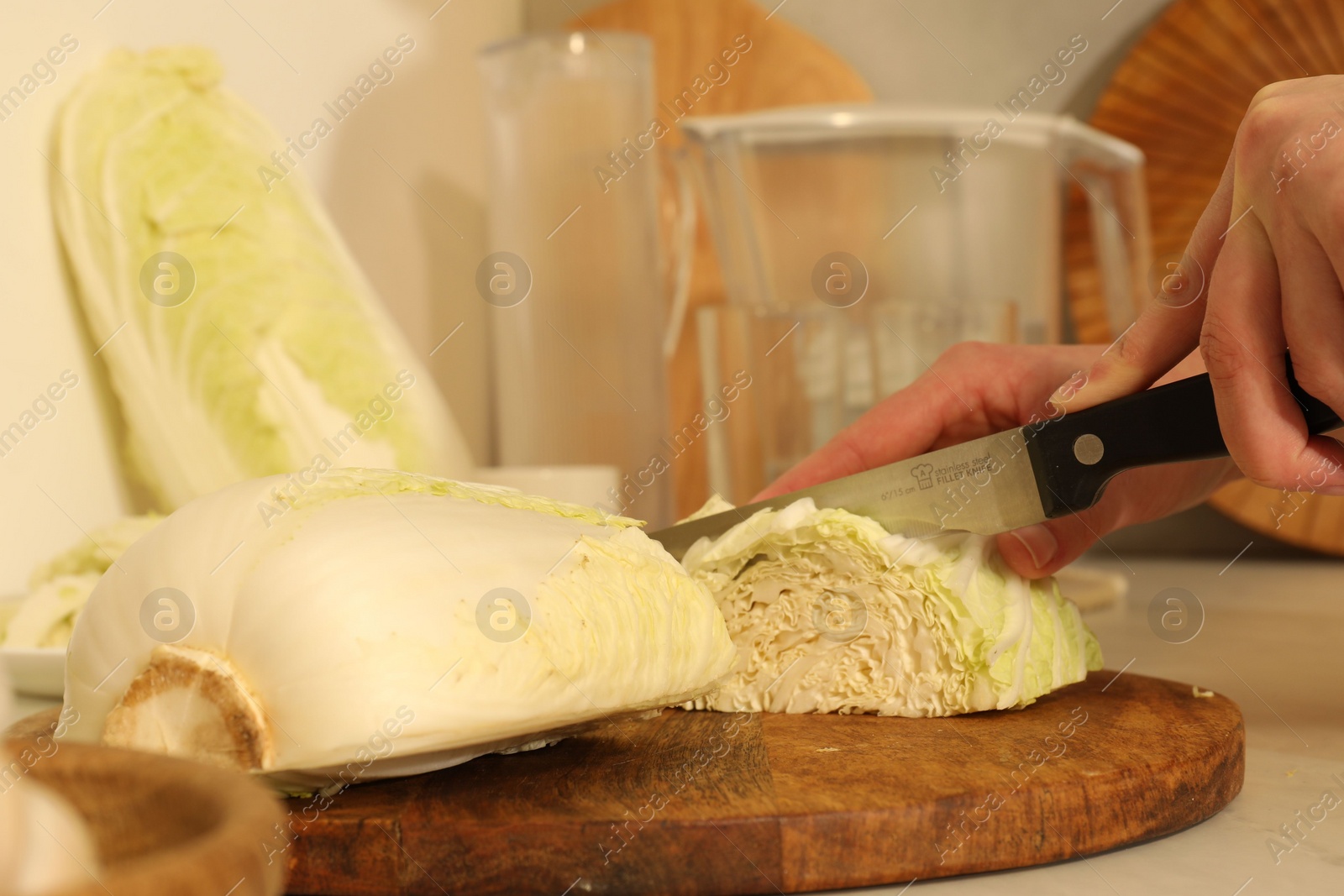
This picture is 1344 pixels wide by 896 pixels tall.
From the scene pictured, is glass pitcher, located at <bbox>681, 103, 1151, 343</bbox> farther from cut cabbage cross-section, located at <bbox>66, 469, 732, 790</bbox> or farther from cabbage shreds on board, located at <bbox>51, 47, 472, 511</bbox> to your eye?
cut cabbage cross-section, located at <bbox>66, 469, 732, 790</bbox>

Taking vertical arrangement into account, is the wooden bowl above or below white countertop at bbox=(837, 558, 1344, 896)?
above

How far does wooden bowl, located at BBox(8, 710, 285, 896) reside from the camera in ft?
1.26

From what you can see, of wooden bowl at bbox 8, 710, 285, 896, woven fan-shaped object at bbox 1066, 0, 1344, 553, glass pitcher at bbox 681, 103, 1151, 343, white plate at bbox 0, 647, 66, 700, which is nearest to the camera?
wooden bowl at bbox 8, 710, 285, 896

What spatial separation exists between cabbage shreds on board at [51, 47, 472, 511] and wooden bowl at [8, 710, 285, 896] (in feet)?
3.61

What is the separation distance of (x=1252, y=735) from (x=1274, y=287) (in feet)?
1.79

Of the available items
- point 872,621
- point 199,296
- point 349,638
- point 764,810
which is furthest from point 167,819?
point 199,296

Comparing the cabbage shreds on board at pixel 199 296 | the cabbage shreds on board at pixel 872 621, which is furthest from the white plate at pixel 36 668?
the cabbage shreds on board at pixel 872 621

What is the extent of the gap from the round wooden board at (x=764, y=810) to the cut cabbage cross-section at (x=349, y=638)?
5 cm

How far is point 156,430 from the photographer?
1.57m

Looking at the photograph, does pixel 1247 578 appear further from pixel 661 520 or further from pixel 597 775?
pixel 597 775

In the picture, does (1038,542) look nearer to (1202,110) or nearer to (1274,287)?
(1274,287)

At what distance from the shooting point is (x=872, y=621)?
115cm

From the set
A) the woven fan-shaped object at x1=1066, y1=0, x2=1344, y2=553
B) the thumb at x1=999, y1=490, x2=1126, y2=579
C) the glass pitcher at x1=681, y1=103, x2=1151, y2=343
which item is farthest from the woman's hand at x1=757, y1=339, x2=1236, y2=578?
the woven fan-shaped object at x1=1066, y1=0, x2=1344, y2=553

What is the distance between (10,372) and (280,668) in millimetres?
873
